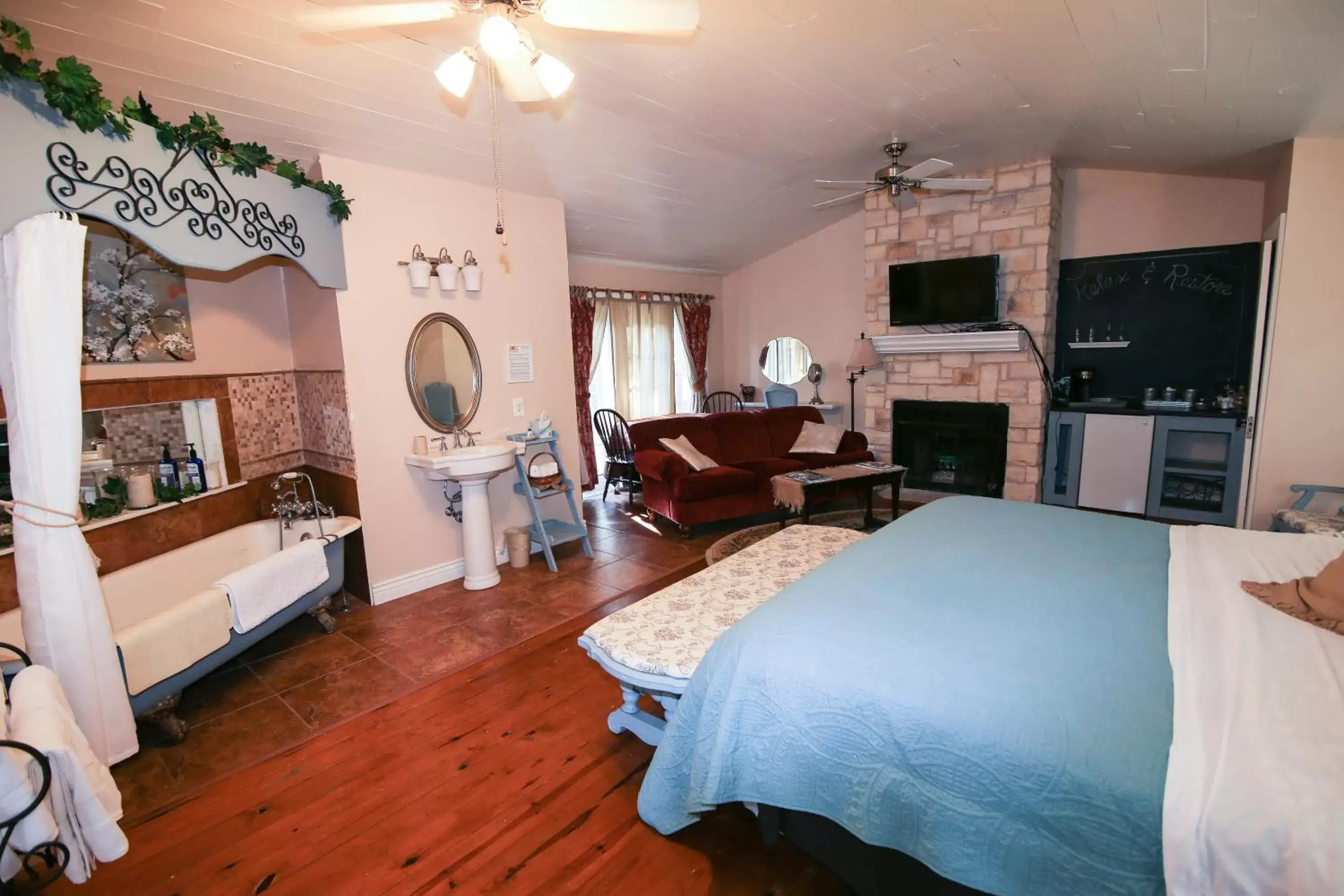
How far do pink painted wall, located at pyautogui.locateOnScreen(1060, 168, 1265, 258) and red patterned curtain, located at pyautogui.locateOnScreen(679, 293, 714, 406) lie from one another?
11.7 feet

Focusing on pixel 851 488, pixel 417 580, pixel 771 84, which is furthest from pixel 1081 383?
pixel 417 580

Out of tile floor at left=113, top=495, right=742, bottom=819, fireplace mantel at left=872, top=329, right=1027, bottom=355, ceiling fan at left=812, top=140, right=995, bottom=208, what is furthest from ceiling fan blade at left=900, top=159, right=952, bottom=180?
tile floor at left=113, top=495, right=742, bottom=819

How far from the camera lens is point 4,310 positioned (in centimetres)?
189

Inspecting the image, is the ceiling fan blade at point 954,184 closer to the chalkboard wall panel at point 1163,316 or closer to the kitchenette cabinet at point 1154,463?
the chalkboard wall panel at point 1163,316

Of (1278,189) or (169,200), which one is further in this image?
(1278,189)

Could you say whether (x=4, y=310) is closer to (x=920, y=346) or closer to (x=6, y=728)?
Result: (x=6, y=728)

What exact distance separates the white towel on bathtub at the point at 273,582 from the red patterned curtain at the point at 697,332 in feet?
15.6

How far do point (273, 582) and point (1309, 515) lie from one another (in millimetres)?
5217

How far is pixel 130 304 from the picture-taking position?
302 cm

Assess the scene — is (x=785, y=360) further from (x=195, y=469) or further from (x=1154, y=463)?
(x=195, y=469)

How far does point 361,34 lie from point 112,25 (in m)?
0.82

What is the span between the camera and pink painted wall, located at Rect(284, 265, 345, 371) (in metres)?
3.31

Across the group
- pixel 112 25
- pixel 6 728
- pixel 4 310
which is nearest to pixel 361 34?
pixel 112 25

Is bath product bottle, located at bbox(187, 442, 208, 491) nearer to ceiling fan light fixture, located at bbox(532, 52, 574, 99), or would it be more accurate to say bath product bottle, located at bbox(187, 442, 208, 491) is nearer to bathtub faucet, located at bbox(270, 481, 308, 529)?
bathtub faucet, located at bbox(270, 481, 308, 529)
